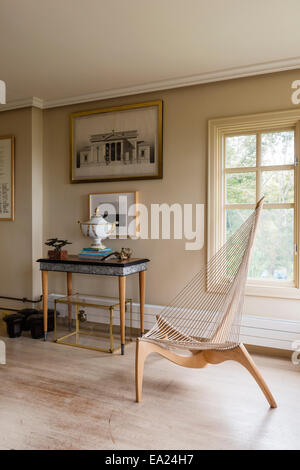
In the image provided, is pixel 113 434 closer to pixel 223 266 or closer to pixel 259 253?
pixel 223 266

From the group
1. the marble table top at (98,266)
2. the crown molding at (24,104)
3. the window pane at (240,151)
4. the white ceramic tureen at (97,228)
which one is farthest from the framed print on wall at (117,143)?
the marble table top at (98,266)

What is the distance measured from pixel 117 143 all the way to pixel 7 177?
4.57 ft

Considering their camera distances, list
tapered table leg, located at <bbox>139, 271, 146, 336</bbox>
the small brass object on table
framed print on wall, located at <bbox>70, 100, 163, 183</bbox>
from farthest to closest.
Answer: framed print on wall, located at <bbox>70, 100, 163, 183</bbox>
tapered table leg, located at <bbox>139, 271, 146, 336</bbox>
the small brass object on table

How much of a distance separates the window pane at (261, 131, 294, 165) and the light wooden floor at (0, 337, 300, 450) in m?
1.68

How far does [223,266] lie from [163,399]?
4.19 feet

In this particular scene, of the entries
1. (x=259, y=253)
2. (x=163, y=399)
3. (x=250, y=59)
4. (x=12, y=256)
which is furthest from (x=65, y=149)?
(x=163, y=399)

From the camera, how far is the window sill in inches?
118

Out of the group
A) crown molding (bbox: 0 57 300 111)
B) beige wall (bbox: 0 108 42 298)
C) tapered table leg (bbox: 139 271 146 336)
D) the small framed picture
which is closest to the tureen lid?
the small framed picture

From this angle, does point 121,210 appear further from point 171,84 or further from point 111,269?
point 171,84

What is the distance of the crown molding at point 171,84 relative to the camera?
295cm

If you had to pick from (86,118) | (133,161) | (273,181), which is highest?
(86,118)

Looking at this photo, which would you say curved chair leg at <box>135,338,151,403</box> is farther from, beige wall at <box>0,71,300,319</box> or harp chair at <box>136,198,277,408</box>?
beige wall at <box>0,71,300,319</box>

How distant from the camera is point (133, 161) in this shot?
3.58 m

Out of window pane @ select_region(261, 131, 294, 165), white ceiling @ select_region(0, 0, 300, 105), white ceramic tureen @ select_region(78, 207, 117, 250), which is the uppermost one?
white ceiling @ select_region(0, 0, 300, 105)
